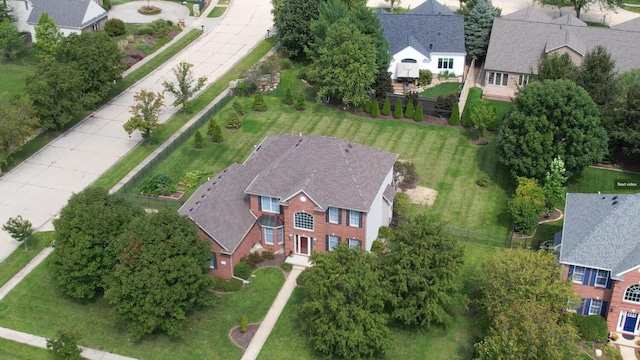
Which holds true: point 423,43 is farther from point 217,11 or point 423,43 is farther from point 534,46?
point 217,11

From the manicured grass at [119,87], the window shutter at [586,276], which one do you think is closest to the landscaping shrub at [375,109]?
the manicured grass at [119,87]

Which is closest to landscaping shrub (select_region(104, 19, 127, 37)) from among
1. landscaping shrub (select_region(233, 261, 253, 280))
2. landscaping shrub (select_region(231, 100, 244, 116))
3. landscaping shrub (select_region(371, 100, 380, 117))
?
landscaping shrub (select_region(231, 100, 244, 116))

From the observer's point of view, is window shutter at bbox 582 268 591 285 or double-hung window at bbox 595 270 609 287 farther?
window shutter at bbox 582 268 591 285

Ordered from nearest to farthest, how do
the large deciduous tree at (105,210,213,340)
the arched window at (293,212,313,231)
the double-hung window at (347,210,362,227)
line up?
1. the large deciduous tree at (105,210,213,340)
2. the double-hung window at (347,210,362,227)
3. the arched window at (293,212,313,231)

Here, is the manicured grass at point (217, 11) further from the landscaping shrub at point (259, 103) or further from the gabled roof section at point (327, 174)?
the gabled roof section at point (327, 174)

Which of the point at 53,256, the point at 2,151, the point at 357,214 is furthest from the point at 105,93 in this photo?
the point at 357,214

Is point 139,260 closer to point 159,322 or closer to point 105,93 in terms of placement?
point 159,322

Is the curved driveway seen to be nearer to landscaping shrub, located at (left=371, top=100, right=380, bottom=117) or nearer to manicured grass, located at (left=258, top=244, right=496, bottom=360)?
landscaping shrub, located at (left=371, top=100, right=380, bottom=117)

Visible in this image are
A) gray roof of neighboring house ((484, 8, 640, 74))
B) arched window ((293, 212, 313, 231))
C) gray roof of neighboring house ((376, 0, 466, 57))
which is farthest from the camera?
gray roof of neighboring house ((376, 0, 466, 57))
